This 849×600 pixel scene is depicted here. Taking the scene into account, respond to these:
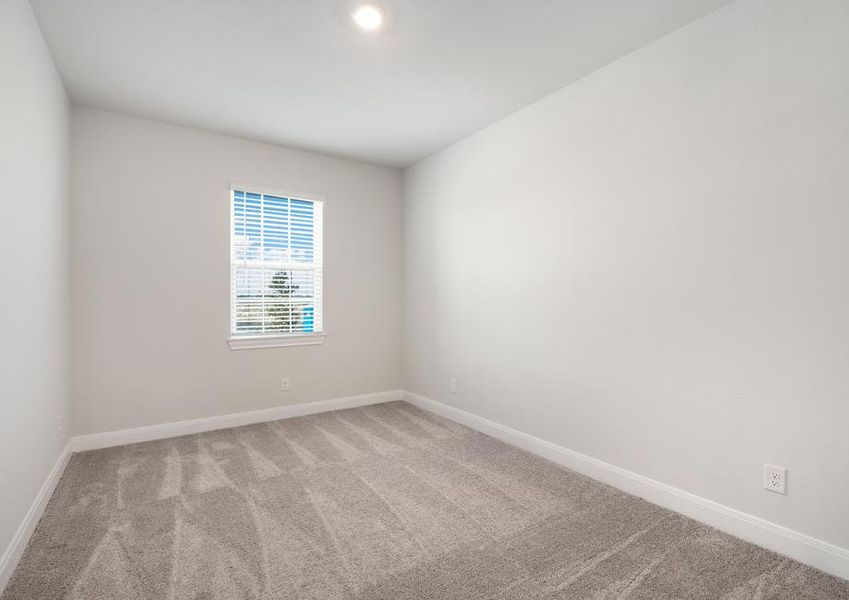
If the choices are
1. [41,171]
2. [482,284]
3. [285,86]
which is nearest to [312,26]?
[285,86]

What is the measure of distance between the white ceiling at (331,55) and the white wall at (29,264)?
33 cm

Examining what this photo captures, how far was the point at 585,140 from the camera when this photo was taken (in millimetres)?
2746

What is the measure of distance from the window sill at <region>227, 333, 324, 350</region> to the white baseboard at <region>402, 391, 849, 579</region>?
1981 millimetres

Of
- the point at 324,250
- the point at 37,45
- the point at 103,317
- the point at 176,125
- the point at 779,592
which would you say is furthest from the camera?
the point at 324,250

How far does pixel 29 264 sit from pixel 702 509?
143 inches

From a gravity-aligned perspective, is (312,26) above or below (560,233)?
above

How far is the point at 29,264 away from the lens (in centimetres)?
213

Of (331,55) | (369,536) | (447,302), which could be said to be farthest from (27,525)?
(447,302)

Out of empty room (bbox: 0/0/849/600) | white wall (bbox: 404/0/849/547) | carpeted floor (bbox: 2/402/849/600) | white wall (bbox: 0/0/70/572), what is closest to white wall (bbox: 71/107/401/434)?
empty room (bbox: 0/0/849/600)

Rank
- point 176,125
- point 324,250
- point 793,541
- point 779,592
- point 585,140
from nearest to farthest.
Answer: point 779,592 < point 793,541 < point 585,140 < point 176,125 < point 324,250

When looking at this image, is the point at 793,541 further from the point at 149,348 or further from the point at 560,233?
the point at 149,348

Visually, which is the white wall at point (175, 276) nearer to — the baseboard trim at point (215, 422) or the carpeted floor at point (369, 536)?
→ the baseboard trim at point (215, 422)

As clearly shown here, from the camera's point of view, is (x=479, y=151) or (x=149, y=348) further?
(x=479, y=151)

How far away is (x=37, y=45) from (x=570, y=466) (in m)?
3.93
